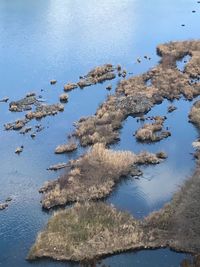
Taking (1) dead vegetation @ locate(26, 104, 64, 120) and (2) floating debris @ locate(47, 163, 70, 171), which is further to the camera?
(1) dead vegetation @ locate(26, 104, 64, 120)

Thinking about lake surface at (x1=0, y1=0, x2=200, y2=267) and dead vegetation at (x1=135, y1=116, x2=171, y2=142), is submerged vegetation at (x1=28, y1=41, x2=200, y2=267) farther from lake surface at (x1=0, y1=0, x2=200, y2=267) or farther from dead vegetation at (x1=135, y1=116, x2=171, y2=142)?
lake surface at (x1=0, y1=0, x2=200, y2=267)

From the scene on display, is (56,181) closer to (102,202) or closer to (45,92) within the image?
(102,202)

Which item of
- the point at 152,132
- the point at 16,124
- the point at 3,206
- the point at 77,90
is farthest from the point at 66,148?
the point at 77,90

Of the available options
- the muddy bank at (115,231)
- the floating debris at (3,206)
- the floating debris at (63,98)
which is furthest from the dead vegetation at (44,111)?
the muddy bank at (115,231)

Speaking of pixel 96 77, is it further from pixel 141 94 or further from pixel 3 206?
pixel 3 206

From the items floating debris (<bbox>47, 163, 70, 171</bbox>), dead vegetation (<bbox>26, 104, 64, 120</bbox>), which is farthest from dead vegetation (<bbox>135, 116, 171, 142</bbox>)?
dead vegetation (<bbox>26, 104, 64, 120</bbox>)
